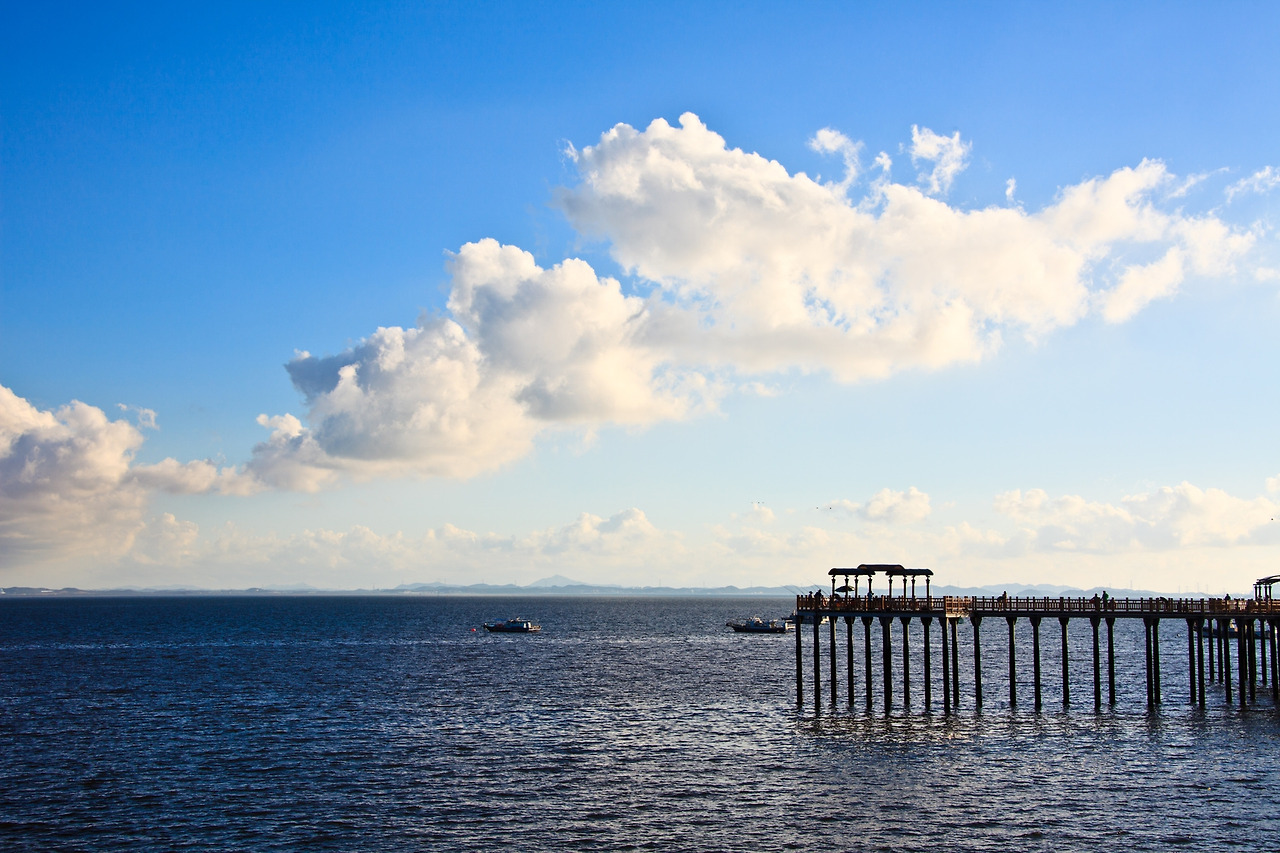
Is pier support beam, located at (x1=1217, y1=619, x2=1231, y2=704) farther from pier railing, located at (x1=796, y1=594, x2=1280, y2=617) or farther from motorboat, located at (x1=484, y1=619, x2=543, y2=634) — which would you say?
motorboat, located at (x1=484, y1=619, x2=543, y2=634)

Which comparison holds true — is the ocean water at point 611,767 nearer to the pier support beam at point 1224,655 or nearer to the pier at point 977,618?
the pier at point 977,618

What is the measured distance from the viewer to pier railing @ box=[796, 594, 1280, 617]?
67.3 m

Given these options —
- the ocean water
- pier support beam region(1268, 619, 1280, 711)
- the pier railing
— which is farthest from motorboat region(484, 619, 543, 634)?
pier support beam region(1268, 619, 1280, 711)

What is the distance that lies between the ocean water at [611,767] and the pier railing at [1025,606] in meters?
7.09

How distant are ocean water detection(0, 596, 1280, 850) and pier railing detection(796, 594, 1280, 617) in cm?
709

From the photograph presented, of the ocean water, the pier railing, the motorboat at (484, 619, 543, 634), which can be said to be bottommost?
the motorboat at (484, 619, 543, 634)

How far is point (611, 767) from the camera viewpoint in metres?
52.1

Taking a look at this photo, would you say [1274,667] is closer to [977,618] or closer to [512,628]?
[977,618]

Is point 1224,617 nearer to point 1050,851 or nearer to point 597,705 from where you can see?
point 1050,851

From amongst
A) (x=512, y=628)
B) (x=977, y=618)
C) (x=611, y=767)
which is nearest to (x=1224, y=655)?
(x=977, y=618)

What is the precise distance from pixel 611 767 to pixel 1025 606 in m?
37.5

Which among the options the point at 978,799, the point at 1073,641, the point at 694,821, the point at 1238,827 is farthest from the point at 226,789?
the point at 1073,641

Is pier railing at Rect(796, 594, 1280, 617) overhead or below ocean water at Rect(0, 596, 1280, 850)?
overhead

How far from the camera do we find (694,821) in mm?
41781
